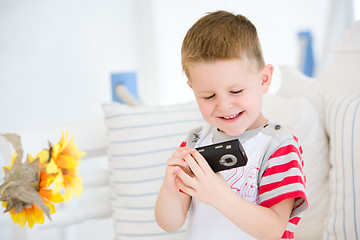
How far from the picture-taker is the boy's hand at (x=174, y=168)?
74 centimetres

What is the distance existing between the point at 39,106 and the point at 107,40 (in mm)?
584

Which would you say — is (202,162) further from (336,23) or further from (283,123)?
(336,23)

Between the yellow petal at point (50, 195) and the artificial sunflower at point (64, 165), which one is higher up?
the artificial sunflower at point (64, 165)

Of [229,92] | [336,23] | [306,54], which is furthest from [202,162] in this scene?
[306,54]

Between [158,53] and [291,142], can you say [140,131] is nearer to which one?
[291,142]

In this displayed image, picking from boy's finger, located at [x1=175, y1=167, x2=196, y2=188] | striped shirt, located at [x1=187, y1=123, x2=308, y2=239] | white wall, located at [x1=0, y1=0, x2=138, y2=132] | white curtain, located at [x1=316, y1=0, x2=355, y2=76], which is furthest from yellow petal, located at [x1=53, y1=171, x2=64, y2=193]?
white curtain, located at [x1=316, y1=0, x2=355, y2=76]

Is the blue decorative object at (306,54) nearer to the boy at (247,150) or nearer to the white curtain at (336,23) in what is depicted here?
the white curtain at (336,23)

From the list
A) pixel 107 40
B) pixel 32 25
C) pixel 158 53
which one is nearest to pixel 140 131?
pixel 32 25

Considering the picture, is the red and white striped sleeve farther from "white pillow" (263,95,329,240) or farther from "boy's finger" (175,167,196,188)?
"white pillow" (263,95,329,240)

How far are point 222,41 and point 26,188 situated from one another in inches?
15.4

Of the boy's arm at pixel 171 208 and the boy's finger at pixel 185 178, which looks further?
the boy's arm at pixel 171 208

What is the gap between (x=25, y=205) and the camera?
1.95ft

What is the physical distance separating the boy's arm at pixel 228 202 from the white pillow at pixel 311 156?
50 centimetres

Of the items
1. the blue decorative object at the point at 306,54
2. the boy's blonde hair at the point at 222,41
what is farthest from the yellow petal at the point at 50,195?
the blue decorative object at the point at 306,54
